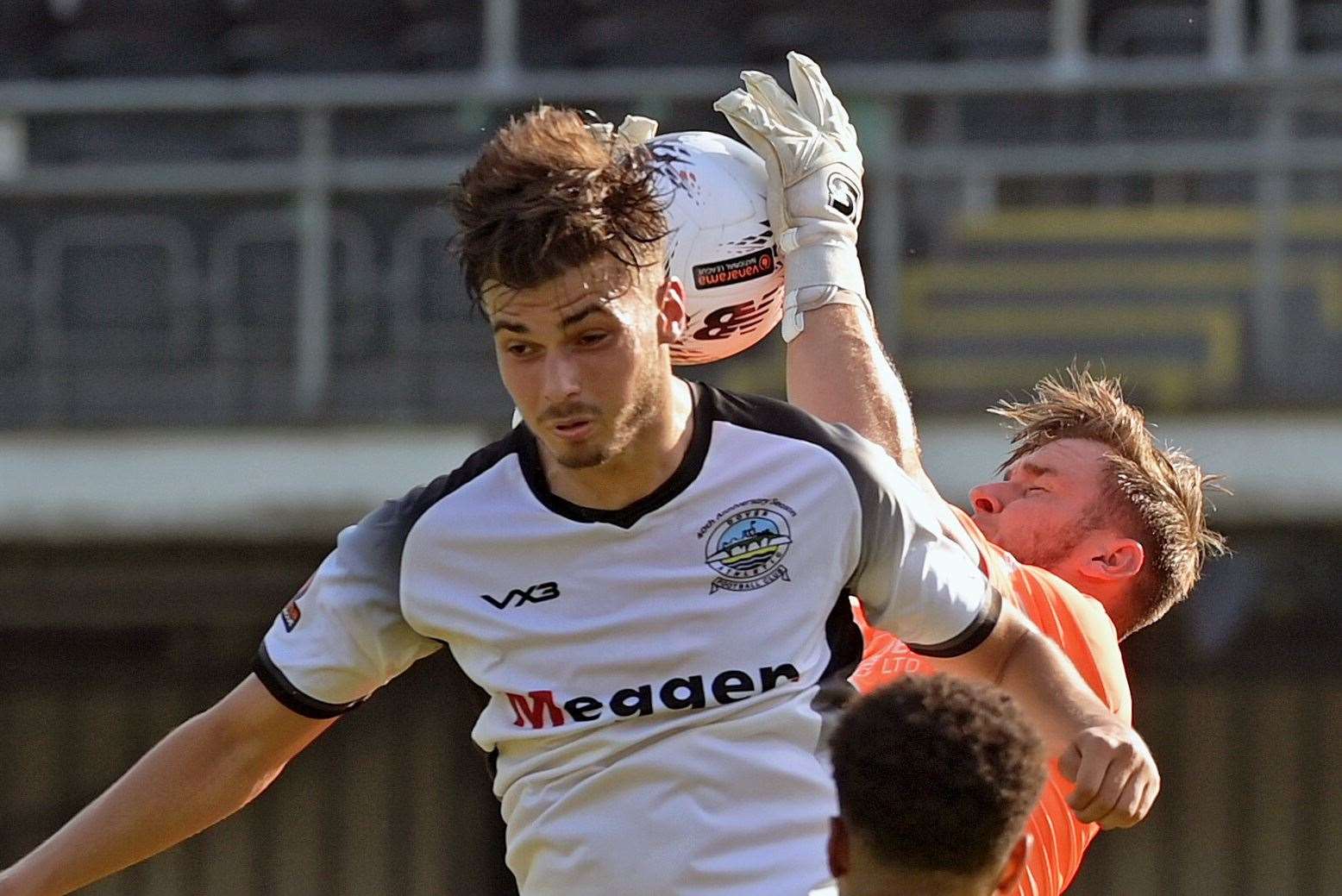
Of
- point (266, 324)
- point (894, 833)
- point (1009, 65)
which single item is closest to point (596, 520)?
point (894, 833)

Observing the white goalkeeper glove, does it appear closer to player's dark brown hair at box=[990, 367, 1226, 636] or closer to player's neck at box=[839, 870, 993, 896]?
player's dark brown hair at box=[990, 367, 1226, 636]

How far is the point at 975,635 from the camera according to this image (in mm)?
2828

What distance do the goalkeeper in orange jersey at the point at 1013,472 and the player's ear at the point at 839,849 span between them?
2.63ft

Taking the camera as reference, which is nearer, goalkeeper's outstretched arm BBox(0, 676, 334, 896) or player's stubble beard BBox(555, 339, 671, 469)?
player's stubble beard BBox(555, 339, 671, 469)

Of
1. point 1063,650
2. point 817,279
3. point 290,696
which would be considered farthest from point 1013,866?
point 817,279

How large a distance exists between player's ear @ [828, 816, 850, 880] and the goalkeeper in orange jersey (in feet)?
2.63

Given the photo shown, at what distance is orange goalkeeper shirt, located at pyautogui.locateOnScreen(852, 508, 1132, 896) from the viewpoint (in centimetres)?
330

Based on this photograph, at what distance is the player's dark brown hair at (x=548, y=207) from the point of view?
8.75 ft

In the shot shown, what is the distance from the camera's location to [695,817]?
107 inches

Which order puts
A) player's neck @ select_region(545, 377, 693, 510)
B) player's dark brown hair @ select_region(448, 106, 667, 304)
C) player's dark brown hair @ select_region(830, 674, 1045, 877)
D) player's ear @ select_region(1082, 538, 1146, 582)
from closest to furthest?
player's dark brown hair @ select_region(830, 674, 1045, 877) → player's dark brown hair @ select_region(448, 106, 667, 304) → player's neck @ select_region(545, 377, 693, 510) → player's ear @ select_region(1082, 538, 1146, 582)

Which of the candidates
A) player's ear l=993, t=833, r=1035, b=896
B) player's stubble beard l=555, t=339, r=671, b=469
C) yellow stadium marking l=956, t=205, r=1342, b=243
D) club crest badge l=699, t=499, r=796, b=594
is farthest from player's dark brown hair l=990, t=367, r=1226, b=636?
yellow stadium marking l=956, t=205, r=1342, b=243

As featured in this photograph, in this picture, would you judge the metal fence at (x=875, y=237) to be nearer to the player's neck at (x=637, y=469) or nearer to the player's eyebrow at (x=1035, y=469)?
the player's eyebrow at (x=1035, y=469)

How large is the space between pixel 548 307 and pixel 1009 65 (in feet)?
24.8

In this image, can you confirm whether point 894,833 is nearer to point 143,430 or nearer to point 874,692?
point 874,692
